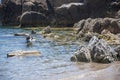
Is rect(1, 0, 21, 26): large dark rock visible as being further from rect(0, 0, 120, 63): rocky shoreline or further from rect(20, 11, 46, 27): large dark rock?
rect(20, 11, 46, 27): large dark rock

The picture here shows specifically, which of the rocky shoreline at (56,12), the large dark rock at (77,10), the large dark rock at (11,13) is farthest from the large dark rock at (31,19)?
the large dark rock at (11,13)

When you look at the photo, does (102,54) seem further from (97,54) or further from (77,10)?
(77,10)

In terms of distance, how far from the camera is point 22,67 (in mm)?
20062

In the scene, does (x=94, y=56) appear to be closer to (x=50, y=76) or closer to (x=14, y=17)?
(x=50, y=76)

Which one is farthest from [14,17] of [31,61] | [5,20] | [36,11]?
[31,61]

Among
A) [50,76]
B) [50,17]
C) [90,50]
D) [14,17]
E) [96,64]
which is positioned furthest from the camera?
[14,17]

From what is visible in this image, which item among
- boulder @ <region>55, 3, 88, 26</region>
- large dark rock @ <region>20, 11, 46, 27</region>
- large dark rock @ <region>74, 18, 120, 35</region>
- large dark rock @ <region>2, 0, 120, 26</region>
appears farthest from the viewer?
large dark rock @ <region>20, 11, 46, 27</region>

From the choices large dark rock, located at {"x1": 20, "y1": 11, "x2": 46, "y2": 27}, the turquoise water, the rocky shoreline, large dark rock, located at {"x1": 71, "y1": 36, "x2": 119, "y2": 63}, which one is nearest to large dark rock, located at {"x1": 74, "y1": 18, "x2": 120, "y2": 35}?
the rocky shoreline

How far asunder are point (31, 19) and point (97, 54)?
64756 millimetres

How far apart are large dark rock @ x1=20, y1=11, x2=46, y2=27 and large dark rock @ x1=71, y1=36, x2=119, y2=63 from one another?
6394 centimetres

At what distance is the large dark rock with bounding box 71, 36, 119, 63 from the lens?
2066 centimetres

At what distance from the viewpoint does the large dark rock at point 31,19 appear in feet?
279

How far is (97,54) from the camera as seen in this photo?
21.0m

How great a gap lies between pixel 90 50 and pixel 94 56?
1.87 feet
